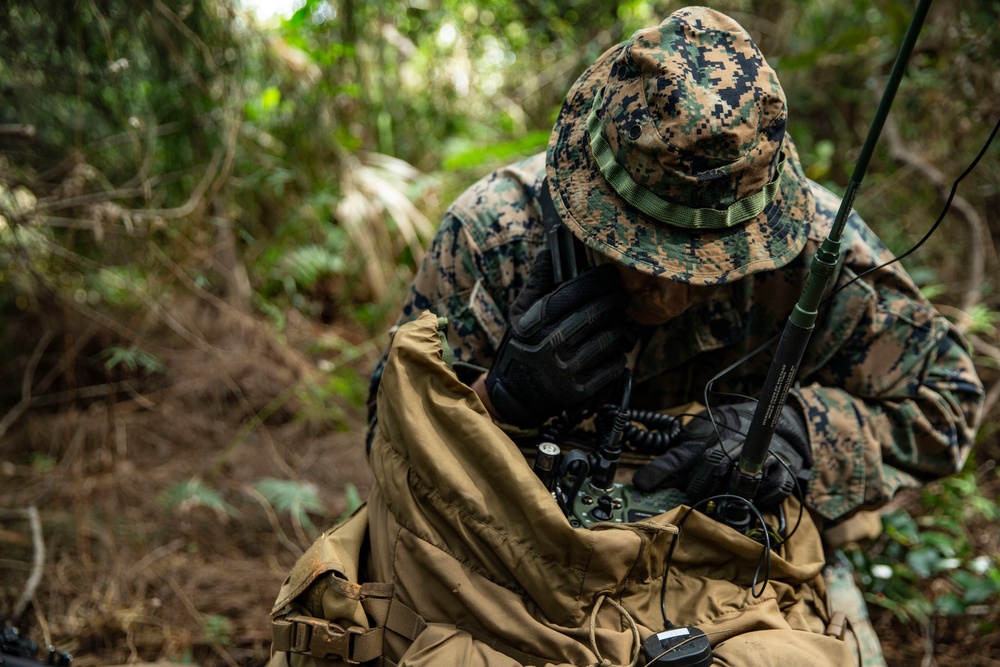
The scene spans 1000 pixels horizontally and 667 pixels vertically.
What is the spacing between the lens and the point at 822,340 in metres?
2.10

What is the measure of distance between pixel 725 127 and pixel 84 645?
2.82 metres

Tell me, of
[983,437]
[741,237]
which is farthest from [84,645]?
[983,437]

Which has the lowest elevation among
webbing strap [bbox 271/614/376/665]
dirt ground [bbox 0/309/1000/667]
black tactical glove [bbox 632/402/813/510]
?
dirt ground [bbox 0/309/1000/667]

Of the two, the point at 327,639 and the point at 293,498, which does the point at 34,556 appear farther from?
the point at 327,639

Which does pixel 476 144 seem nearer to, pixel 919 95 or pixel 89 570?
pixel 919 95

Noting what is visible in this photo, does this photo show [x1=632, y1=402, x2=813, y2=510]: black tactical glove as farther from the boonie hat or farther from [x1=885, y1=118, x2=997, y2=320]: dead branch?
[x1=885, y1=118, x2=997, y2=320]: dead branch

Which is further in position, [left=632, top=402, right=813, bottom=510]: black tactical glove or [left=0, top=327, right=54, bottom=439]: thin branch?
[left=0, top=327, right=54, bottom=439]: thin branch

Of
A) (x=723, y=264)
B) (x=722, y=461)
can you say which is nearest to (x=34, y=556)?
(x=722, y=461)

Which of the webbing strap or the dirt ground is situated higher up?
the webbing strap

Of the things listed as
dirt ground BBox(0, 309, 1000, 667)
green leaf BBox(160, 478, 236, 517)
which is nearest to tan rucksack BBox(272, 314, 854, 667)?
dirt ground BBox(0, 309, 1000, 667)

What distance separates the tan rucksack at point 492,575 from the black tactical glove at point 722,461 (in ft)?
0.45

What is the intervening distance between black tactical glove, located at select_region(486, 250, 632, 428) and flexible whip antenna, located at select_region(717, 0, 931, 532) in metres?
0.42

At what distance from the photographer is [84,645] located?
2.65m

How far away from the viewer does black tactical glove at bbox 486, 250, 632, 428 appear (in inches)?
70.8
